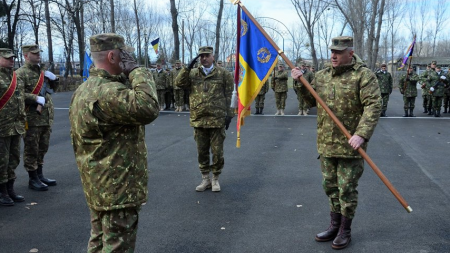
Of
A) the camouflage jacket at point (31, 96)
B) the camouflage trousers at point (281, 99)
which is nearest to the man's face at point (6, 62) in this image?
the camouflage jacket at point (31, 96)

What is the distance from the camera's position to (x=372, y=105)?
13.1ft

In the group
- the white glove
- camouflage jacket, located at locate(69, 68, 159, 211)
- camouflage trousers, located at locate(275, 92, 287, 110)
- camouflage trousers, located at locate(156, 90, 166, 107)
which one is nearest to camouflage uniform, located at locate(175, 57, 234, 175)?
the white glove

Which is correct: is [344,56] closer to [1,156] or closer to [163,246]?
[163,246]

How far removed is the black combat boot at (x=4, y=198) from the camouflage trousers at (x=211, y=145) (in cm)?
266

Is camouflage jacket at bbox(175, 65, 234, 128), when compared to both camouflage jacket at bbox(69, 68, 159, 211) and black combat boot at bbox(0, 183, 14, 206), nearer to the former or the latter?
black combat boot at bbox(0, 183, 14, 206)

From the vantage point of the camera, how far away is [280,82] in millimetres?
16844

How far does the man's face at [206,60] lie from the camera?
237 inches

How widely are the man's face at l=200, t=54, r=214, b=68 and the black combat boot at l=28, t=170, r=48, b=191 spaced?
119 inches

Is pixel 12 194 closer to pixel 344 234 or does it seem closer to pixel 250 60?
pixel 250 60

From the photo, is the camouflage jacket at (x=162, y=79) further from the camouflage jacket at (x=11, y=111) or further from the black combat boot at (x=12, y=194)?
the black combat boot at (x=12, y=194)

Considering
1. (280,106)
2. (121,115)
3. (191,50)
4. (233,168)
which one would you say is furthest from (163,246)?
(191,50)

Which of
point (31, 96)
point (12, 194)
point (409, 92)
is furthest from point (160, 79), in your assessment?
point (12, 194)

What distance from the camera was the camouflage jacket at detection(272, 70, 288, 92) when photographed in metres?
16.6

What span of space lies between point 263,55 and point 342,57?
2.87 feet
